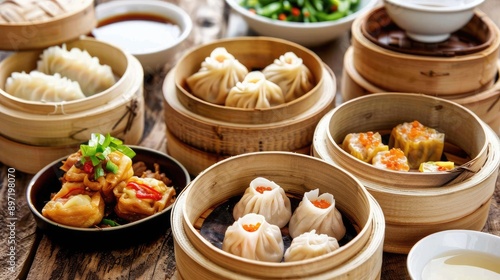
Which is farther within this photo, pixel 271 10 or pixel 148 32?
pixel 271 10

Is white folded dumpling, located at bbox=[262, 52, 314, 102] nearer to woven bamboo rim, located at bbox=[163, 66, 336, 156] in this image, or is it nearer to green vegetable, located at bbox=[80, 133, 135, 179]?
woven bamboo rim, located at bbox=[163, 66, 336, 156]

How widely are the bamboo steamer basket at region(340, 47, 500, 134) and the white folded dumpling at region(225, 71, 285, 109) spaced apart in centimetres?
45

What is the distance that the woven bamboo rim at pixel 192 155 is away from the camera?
10.4 ft

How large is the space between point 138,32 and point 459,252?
8.24 ft

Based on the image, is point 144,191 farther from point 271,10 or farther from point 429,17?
point 271,10

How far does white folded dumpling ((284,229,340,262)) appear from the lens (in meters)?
2.34

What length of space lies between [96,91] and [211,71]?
66cm

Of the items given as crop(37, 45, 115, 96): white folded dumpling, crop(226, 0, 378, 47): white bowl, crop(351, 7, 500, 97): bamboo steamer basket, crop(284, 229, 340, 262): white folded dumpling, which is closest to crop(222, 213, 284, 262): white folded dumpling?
crop(284, 229, 340, 262): white folded dumpling

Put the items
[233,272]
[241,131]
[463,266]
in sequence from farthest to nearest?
[241,131]
[463,266]
[233,272]

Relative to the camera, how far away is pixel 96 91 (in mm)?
3508

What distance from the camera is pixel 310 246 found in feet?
7.70

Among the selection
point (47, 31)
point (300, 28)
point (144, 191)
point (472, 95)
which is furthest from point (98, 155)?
point (472, 95)

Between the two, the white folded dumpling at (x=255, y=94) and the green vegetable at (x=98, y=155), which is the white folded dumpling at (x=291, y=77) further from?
the green vegetable at (x=98, y=155)

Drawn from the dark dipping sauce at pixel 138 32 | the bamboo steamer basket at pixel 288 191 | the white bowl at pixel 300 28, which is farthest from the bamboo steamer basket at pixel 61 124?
the white bowl at pixel 300 28
